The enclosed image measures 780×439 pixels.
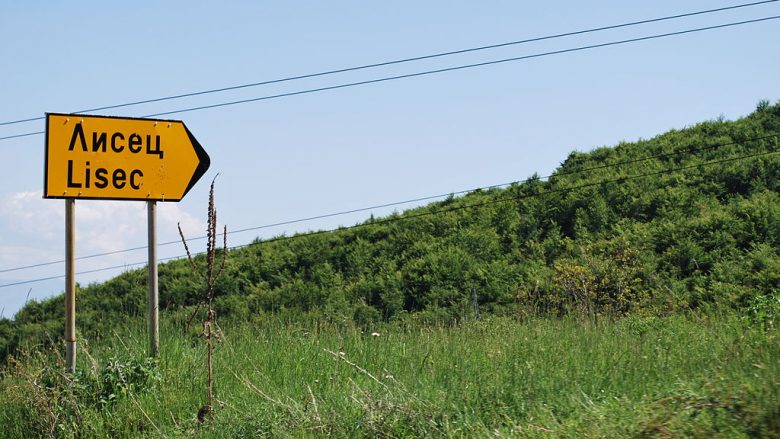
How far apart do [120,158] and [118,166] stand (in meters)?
0.10

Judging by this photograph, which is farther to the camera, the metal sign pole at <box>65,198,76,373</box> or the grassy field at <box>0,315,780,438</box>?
the metal sign pole at <box>65,198,76,373</box>

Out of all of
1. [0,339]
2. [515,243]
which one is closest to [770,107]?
[515,243]

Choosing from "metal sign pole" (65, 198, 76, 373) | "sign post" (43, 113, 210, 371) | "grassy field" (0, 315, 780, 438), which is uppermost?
"sign post" (43, 113, 210, 371)

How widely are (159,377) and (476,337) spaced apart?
322 centimetres

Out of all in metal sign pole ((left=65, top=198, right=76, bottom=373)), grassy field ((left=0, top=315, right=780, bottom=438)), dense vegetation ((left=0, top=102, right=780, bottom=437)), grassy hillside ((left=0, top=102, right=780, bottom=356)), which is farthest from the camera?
grassy hillside ((left=0, top=102, right=780, bottom=356))

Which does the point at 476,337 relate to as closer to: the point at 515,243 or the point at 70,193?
the point at 70,193

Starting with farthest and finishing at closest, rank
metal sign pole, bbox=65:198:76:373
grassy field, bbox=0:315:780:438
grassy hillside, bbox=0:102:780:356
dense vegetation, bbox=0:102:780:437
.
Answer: grassy hillside, bbox=0:102:780:356 < metal sign pole, bbox=65:198:76:373 < dense vegetation, bbox=0:102:780:437 < grassy field, bbox=0:315:780:438

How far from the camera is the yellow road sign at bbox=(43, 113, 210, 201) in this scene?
917cm

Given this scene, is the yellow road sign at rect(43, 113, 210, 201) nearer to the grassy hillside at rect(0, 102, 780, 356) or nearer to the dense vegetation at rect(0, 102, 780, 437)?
the dense vegetation at rect(0, 102, 780, 437)

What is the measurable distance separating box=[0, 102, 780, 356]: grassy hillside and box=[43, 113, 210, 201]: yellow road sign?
1296 cm

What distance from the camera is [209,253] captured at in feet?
24.2

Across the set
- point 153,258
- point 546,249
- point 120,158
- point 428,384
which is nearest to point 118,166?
point 120,158

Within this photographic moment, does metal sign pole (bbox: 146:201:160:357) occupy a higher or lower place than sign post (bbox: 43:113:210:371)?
lower

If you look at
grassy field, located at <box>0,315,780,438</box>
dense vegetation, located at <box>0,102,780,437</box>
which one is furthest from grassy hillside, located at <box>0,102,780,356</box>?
grassy field, located at <box>0,315,780,438</box>
